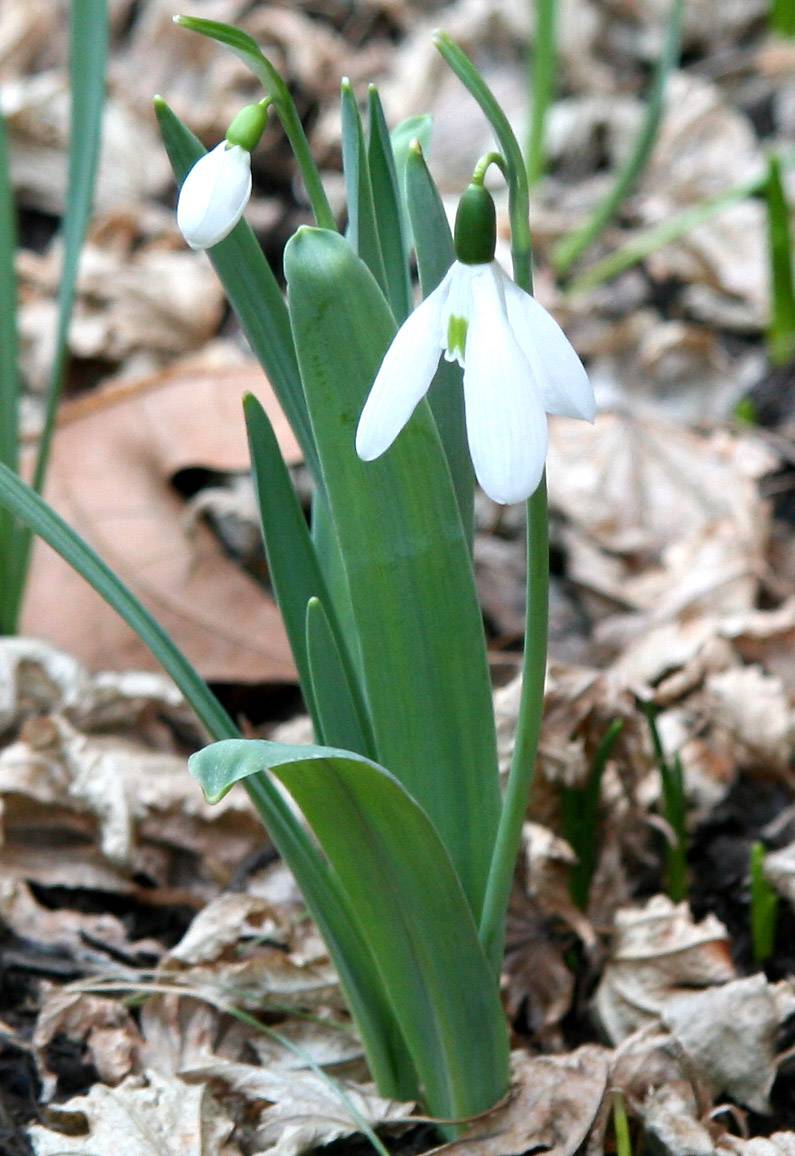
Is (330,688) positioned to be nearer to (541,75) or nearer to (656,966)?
(656,966)

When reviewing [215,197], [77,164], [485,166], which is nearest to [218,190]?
[215,197]

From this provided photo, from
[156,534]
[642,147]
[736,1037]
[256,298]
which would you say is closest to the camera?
[256,298]

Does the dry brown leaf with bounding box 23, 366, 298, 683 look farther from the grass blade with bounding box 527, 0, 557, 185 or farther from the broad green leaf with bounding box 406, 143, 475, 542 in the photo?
the grass blade with bounding box 527, 0, 557, 185

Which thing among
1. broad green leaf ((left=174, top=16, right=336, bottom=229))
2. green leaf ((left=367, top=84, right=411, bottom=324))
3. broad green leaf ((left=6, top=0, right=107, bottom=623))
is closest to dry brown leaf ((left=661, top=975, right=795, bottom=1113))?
green leaf ((left=367, top=84, right=411, bottom=324))

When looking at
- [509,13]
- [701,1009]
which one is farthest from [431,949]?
[509,13]

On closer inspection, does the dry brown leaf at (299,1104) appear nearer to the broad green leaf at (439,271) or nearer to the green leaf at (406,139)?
the broad green leaf at (439,271)

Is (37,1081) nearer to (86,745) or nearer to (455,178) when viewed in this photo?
(86,745)

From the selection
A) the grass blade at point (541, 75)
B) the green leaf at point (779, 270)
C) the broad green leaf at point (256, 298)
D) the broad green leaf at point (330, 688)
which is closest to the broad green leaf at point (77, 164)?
the broad green leaf at point (256, 298)
